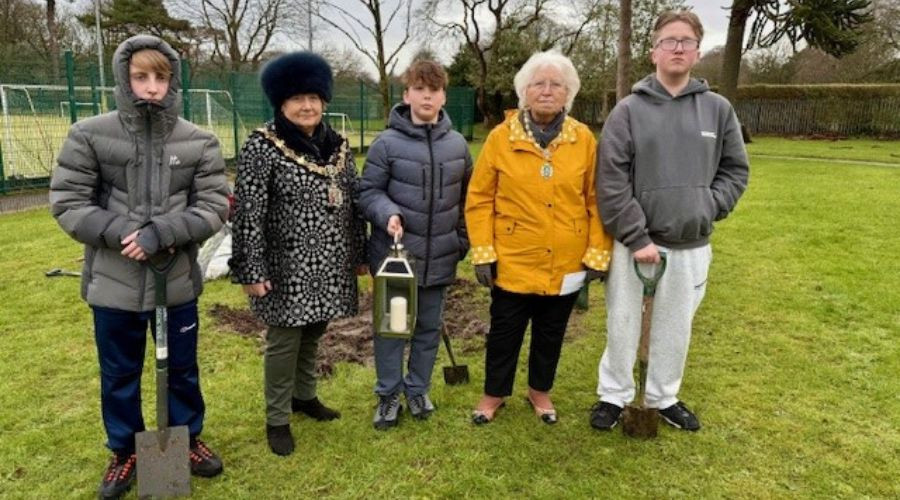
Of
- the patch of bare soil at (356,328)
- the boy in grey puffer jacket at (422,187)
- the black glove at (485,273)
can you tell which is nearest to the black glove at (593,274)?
the black glove at (485,273)

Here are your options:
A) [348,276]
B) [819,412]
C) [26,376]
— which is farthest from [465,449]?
[26,376]

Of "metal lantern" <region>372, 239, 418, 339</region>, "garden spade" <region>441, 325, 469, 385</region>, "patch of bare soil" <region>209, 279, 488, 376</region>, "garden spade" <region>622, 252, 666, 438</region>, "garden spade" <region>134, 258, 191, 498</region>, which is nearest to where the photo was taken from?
"garden spade" <region>134, 258, 191, 498</region>

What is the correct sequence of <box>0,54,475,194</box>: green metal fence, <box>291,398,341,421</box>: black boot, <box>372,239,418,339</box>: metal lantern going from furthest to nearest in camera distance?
<box>0,54,475,194</box>: green metal fence, <box>291,398,341,421</box>: black boot, <box>372,239,418,339</box>: metal lantern

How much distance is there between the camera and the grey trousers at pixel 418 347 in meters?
3.21

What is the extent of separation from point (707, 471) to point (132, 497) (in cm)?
245

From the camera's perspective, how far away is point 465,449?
3.11m

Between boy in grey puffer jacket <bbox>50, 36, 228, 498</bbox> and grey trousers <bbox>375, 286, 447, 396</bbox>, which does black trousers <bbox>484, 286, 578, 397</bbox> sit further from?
boy in grey puffer jacket <bbox>50, 36, 228, 498</bbox>

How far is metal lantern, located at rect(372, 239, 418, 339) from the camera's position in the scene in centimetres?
285

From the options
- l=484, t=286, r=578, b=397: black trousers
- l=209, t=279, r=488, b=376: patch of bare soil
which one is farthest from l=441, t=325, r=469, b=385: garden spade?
l=209, t=279, r=488, b=376: patch of bare soil

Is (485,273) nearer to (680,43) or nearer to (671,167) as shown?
(671,167)

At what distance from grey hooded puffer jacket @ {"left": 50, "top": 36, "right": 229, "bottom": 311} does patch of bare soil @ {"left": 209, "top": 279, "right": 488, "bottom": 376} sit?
5.02 ft

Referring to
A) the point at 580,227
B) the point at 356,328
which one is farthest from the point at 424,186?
the point at 356,328

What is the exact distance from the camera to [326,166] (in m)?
2.84

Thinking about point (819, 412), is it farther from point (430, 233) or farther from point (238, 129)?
point (238, 129)
